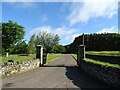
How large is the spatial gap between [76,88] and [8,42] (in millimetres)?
34738

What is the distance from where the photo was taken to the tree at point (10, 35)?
34469 millimetres

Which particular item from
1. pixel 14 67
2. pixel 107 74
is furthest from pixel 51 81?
pixel 14 67

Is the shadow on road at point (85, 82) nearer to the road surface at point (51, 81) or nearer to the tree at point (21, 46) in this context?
the road surface at point (51, 81)

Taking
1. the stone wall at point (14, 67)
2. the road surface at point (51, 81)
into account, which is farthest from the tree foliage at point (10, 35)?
the road surface at point (51, 81)

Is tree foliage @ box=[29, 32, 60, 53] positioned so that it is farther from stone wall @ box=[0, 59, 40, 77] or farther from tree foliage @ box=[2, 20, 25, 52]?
stone wall @ box=[0, 59, 40, 77]

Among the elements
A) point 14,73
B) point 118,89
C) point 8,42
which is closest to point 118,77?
point 118,89

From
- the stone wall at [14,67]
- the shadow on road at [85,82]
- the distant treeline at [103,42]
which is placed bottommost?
the shadow on road at [85,82]

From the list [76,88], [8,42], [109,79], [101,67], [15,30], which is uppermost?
[15,30]

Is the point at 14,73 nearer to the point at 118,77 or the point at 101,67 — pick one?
the point at 101,67

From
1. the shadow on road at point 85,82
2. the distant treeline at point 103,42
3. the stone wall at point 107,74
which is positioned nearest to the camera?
the stone wall at point 107,74

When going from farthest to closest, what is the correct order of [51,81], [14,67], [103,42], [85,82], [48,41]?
1. [103,42]
2. [48,41]
3. [14,67]
4. [51,81]
5. [85,82]

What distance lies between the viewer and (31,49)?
4828cm

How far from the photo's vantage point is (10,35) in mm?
35344

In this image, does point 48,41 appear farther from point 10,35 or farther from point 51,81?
point 51,81
